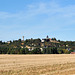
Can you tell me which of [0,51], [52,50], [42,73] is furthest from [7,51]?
[42,73]

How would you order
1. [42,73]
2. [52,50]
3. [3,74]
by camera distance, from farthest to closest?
1. [52,50]
2. [42,73]
3. [3,74]

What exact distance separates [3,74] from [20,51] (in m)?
87.0

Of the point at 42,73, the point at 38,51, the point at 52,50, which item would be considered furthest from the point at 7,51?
the point at 42,73

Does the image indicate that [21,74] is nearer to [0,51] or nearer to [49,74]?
[49,74]

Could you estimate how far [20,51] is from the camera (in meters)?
107

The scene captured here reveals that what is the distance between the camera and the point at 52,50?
117312 millimetres

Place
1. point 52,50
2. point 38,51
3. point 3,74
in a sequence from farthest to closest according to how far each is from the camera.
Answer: point 52,50
point 38,51
point 3,74

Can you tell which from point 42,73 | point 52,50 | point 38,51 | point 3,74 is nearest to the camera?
point 3,74

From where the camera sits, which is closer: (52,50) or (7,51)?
(7,51)

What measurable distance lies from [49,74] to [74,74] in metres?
2.70

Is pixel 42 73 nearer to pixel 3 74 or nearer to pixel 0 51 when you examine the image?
pixel 3 74

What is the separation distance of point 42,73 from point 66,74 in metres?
2.31

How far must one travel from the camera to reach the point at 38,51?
10650 centimetres

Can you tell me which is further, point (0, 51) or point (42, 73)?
point (0, 51)
